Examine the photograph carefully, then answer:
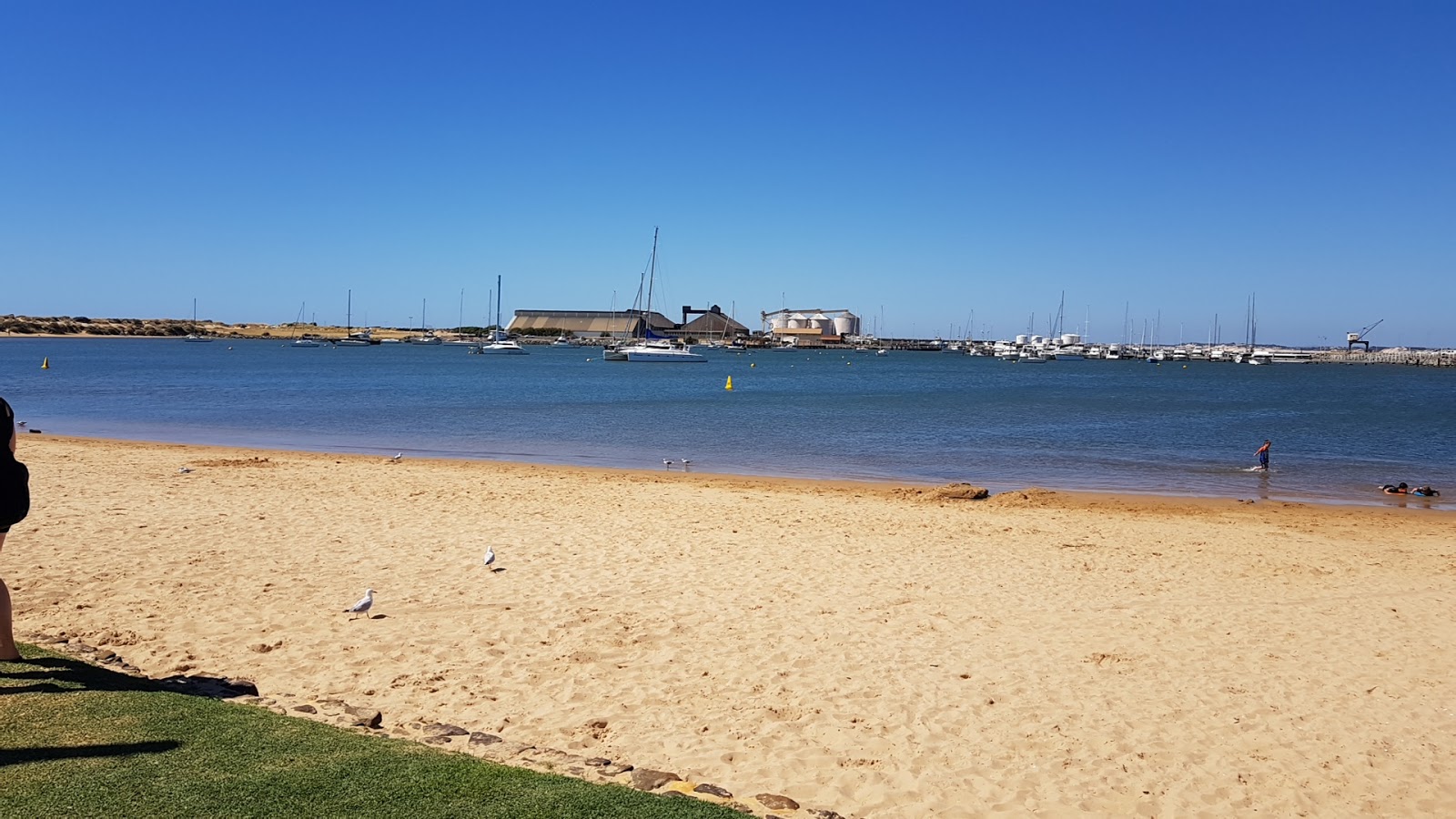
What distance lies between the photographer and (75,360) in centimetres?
9538

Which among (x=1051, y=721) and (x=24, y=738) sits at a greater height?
(x=24, y=738)

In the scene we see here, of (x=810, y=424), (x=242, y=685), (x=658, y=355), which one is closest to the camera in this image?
(x=242, y=685)

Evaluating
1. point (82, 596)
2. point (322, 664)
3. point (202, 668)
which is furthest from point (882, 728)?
point (82, 596)

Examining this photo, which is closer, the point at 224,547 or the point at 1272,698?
the point at 1272,698

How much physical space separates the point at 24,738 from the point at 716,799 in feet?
12.8

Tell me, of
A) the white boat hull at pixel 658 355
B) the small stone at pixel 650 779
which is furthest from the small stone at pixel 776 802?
the white boat hull at pixel 658 355

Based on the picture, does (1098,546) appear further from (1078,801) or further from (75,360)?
(75,360)

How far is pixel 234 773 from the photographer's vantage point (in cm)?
518

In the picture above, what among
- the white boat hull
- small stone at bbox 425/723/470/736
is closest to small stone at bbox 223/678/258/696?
small stone at bbox 425/723/470/736

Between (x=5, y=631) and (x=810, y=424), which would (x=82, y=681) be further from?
(x=810, y=424)

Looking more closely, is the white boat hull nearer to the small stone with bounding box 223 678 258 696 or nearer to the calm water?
the calm water

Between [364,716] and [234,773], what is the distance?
1.52 metres

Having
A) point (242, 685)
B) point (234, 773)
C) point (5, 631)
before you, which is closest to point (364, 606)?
point (242, 685)

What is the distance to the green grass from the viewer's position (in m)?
4.78
